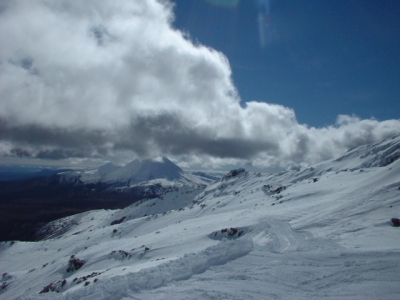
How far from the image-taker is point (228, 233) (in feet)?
108

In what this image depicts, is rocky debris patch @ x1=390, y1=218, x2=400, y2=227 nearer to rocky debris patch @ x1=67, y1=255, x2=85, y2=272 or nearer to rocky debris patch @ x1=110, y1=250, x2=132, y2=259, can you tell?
rocky debris patch @ x1=110, y1=250, x2=132, y2=259

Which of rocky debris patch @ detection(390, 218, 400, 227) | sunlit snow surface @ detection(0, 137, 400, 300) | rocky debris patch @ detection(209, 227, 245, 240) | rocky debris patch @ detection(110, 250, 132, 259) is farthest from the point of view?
rocky debris patch @ detection(110, 250, 132, 259)

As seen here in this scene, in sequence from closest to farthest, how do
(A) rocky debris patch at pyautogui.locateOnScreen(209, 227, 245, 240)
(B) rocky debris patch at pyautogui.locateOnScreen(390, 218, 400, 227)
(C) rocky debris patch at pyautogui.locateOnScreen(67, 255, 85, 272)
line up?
(B) rocky debris patch at pyautogui.locateOnScreen(390, 218, 400, 227)
(A) rocky debris patch at pyautogui.locateOnScreen(209, 227, 245, 240)
(C) rocky debris patch at pyautogui.locateOnScreen(67, 255, 85, 272)

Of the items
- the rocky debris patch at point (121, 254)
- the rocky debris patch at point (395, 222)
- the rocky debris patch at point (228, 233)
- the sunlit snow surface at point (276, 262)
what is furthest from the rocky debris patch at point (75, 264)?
the rocky debris patch at point (395, 222)

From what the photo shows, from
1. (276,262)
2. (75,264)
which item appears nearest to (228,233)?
(276,262)

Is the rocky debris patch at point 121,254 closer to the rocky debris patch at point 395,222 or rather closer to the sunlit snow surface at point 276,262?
the sunlit snow surface at point 276,262

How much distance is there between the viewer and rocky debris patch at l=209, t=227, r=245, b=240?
32.4m

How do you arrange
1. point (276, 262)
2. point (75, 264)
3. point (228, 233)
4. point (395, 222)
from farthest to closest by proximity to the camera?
point (75, 264)
point (228, 233)
point (395, 222)
point (276, 262)

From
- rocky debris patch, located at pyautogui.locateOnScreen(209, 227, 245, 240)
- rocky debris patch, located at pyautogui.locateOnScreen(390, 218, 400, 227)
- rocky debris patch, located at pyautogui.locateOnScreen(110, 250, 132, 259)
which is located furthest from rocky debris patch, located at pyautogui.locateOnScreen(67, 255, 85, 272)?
rocky debris patch, located at pyautogui.locateOnScreen(390, 218, 400, 227)

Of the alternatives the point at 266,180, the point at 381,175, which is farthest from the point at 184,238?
the point at 266,180

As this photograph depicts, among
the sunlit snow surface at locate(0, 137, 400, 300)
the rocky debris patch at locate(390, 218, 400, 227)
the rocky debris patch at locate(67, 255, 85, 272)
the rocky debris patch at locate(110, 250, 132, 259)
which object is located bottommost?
the rocky debris patch at locate(67, 255, 85, 272)

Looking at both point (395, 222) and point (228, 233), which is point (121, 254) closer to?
point (228, 233)

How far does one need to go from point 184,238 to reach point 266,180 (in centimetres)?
9804

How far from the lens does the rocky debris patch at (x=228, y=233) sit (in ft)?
106
